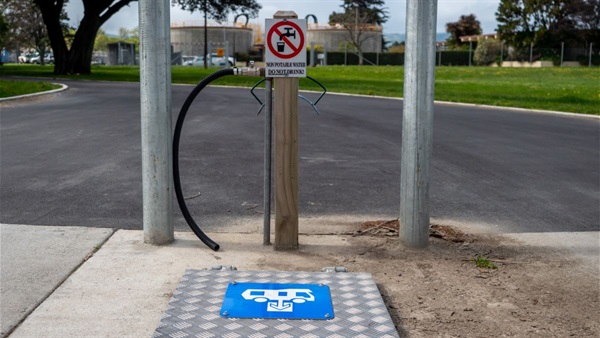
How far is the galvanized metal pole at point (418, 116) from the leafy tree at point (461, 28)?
274 ft

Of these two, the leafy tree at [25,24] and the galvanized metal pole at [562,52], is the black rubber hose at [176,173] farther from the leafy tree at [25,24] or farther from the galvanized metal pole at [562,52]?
the leafy tree at [25,24]

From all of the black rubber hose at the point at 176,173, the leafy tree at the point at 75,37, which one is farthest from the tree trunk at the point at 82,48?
the black rubber hose at the point at 176,173

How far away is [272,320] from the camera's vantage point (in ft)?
12.4

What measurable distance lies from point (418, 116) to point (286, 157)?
1.02 m

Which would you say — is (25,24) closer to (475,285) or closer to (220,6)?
(220,6)

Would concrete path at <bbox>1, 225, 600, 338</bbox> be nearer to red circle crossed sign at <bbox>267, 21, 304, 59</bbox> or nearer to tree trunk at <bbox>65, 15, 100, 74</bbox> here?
red circle crossed sign at <bbox>267, 21, 304, 59</bbox>

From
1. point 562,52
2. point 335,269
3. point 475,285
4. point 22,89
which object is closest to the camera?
point 475,285

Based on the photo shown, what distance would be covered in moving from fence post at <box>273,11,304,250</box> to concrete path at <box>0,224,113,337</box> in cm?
137

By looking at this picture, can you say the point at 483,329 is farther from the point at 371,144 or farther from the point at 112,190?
the point at 371,144

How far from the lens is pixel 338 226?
5965mm

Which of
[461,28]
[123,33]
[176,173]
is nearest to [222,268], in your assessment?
[176,173]

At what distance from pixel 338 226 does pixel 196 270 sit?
1.71 metres

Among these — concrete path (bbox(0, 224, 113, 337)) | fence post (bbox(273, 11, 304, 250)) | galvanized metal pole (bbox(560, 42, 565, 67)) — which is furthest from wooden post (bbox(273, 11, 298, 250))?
galvanized metal pole (bbox(560, 42, 565, 67))

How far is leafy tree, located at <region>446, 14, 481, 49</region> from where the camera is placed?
285ft
